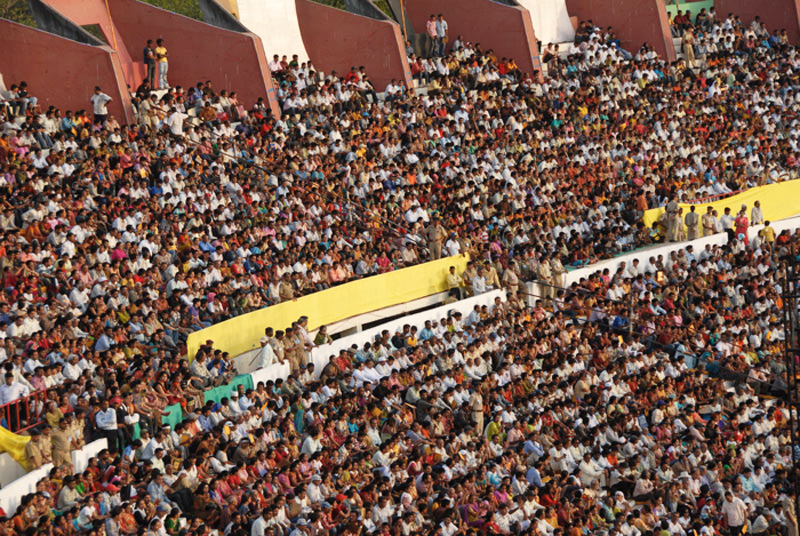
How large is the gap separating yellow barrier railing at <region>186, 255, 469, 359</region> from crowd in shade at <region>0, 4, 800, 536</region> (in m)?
0.36

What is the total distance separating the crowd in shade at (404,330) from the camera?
18.8 metres

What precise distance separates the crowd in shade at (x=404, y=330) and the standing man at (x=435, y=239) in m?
0.06

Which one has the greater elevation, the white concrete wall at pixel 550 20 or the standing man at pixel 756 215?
the white concrete wall at pixel 550 20

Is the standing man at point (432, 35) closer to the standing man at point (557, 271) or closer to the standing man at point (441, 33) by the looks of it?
the standing man at point (441, 33)

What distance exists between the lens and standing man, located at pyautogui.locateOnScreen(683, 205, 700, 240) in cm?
3053

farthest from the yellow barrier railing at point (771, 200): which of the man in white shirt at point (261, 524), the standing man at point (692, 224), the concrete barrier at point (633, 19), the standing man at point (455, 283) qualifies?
the man in white shirt at point (261, 524)

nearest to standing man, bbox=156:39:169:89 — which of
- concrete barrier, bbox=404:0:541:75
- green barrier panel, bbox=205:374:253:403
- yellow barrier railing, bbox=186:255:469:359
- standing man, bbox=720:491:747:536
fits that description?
yellow barrier railing, bbox=186:255:469:359

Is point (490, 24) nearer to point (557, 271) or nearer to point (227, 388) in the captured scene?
point (557, 271)

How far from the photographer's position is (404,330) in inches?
952

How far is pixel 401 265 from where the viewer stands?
26734mm

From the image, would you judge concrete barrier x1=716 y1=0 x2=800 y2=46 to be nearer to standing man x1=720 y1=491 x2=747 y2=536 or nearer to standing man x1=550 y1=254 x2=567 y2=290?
standing man x1=550 y1=254 x2=567 y2=290

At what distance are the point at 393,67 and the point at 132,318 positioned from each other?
16.1 m

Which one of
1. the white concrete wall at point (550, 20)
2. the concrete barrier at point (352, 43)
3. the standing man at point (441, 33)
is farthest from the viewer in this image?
the white concrete wall at point (550, 20)

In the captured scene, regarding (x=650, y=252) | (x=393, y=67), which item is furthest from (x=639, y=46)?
(x=650, y=252)
